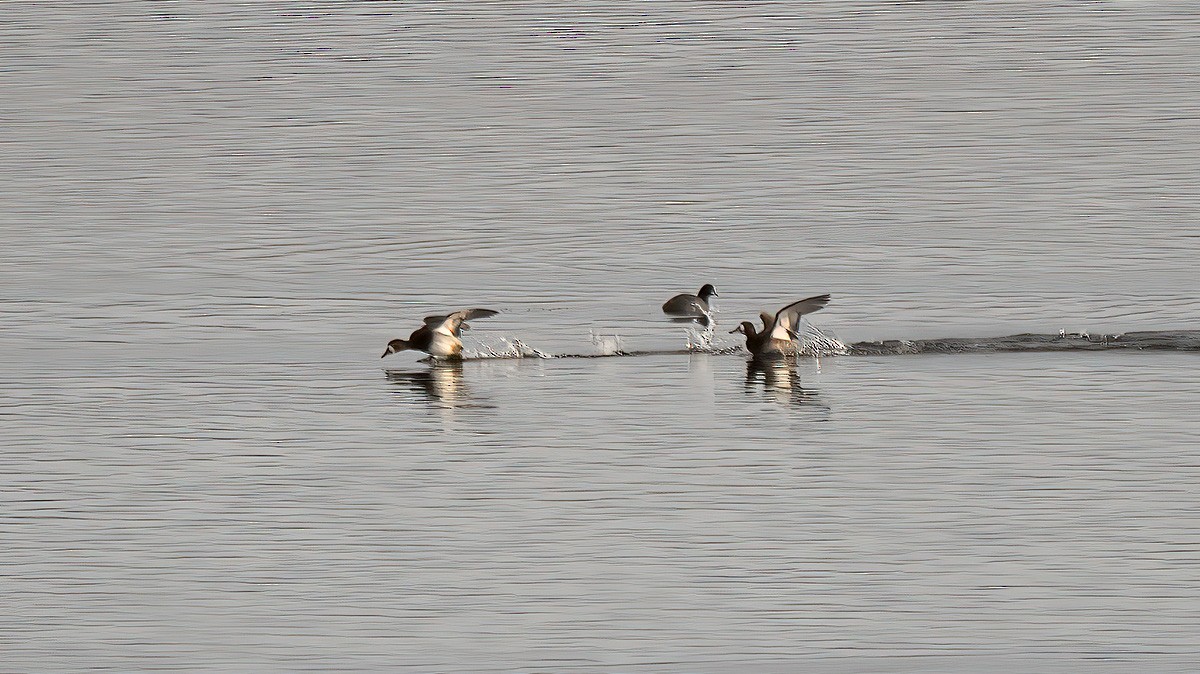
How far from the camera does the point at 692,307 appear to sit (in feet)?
61.9

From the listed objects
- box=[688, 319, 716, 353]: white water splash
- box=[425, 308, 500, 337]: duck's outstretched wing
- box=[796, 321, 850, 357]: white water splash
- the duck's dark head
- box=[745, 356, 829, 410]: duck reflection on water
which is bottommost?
box=[745, 356, 829, 410]: duck reflection on water

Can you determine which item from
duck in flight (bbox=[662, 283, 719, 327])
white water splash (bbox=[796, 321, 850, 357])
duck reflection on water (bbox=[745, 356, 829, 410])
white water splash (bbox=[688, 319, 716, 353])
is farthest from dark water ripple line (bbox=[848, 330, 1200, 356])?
duck in flight (bbox=[662, 283, 719, 327])

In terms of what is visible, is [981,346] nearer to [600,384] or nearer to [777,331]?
[777,331]

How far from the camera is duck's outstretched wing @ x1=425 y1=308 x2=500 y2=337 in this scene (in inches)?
689

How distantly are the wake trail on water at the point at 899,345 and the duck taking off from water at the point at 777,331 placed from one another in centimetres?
14

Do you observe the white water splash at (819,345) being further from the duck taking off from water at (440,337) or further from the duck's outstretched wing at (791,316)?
the duck taking off from water at (440,337)

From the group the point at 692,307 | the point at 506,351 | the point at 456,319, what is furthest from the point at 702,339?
the point at 456,319

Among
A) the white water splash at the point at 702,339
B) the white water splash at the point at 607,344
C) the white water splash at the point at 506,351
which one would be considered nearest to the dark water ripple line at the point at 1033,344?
the white water splash at the point at 702,339

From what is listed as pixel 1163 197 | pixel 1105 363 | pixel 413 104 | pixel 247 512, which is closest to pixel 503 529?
pixel 247 512

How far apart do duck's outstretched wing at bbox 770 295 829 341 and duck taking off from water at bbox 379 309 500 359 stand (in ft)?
6.31

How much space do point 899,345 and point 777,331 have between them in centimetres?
83

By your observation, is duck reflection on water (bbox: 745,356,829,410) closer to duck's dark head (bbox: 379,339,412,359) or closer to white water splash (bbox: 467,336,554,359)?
white water splash (bbox: 467,336,554,359)

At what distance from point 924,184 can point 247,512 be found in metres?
16.1

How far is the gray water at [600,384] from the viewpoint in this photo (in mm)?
10289
